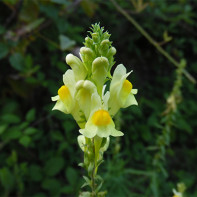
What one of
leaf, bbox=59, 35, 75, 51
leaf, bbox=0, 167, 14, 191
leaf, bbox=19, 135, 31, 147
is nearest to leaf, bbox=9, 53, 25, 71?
leaf, bbox=59, 35, 75, 51

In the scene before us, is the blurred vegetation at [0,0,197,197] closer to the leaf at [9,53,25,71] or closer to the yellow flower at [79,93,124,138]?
the leaf at [9,53,25,71]

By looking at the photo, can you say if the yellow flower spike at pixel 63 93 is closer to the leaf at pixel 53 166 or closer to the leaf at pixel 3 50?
the leaf at pixel 3 50

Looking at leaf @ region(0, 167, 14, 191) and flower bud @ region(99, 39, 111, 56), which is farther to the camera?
leaf @ region(0, 167, 14, 191)

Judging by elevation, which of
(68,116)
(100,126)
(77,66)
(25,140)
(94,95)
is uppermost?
(68,116)

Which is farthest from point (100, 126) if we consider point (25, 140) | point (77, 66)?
point (25, 140)

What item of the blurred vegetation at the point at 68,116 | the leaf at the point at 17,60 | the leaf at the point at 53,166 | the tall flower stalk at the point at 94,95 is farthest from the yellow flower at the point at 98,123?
the leaf at the point at 53,166

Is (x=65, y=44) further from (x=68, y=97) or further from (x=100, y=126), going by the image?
(x=100, y=126)
